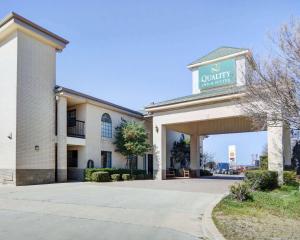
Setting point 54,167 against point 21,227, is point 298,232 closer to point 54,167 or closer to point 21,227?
point 21,227

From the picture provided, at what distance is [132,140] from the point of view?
26.8m

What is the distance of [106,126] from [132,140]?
2582 mm

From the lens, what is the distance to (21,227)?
7.75 m

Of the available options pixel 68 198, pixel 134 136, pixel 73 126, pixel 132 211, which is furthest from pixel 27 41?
pixel 132 211

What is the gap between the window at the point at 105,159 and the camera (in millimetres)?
27141

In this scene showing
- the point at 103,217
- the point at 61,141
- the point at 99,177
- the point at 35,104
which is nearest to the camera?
the point at 103,217

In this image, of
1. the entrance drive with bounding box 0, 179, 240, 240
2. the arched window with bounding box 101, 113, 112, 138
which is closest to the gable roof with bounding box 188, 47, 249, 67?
the arched window with bounding box 101, 113, 112, 138

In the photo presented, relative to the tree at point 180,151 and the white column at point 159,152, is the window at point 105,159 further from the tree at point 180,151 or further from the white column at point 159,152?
the tree at point 180,151

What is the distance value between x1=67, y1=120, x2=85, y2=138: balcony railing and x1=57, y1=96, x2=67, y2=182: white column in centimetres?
187

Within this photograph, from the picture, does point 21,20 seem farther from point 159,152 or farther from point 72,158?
point 159,152

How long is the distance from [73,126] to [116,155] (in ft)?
16.2

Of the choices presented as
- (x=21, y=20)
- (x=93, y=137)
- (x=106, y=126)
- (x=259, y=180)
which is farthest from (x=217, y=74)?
(x=21, y=20)

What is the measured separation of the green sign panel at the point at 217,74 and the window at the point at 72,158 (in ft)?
38.0

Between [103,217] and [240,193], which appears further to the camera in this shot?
[240,193]
